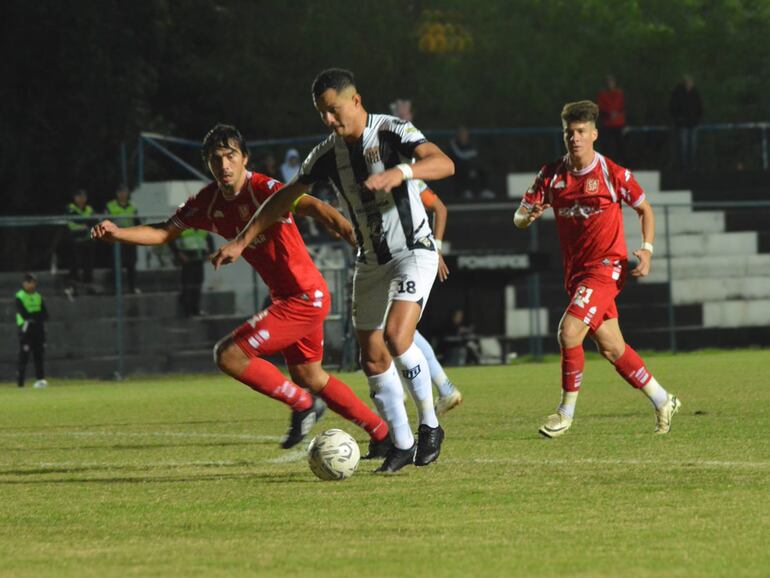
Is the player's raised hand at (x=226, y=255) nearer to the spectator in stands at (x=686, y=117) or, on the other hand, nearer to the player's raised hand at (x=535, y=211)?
the player's raised hand at (x=535, y=211)

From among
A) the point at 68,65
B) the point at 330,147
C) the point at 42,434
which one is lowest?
the point at 42,434

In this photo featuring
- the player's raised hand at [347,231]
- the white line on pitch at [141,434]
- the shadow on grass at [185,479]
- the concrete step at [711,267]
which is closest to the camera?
the shadow on grass at [185,479]

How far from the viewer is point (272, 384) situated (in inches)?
392

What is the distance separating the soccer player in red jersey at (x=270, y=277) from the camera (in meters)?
9.66

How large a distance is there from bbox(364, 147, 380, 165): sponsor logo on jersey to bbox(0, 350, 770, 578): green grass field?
164 cm

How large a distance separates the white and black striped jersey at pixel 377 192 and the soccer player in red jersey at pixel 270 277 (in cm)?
39

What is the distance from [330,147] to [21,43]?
969 inches

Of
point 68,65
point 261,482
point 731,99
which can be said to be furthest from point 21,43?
point 261,482

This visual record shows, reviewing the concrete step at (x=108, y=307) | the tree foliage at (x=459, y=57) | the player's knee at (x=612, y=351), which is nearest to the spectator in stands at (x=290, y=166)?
the concrete step at (x=108, y=307)

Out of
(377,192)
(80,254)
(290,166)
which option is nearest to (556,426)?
(377,192)

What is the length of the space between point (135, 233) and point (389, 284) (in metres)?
1.66

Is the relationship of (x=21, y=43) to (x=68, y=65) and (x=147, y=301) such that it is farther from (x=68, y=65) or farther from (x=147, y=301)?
(x=147, y=301)

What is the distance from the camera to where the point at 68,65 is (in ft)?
108

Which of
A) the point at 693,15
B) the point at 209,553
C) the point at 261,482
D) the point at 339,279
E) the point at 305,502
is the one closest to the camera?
the point at 209,553
